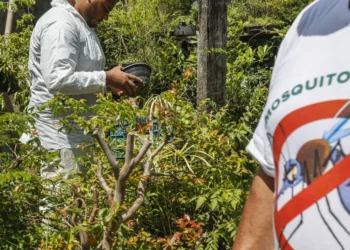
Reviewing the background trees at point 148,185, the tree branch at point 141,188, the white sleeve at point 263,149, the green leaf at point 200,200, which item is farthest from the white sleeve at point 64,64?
the white sleeve at point 263,149

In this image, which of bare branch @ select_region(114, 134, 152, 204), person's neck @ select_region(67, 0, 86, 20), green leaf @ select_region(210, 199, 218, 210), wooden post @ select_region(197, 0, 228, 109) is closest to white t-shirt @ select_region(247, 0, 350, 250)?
bare branch @ select_region(114, 134, 152, 204)

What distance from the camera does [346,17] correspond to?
60.2 inches

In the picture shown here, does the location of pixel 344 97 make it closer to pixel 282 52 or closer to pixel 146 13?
pixel 282 52

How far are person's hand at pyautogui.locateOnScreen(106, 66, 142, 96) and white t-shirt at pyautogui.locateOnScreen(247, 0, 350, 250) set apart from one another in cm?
236

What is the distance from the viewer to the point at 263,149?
167cm

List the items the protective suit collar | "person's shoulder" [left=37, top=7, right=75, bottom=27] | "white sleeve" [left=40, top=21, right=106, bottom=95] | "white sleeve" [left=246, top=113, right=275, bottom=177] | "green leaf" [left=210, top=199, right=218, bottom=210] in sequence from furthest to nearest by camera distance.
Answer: the protective suit collar, "person's shoulder" [left=37, top=7, right=75, bottom=27], "white sleeve" [left=40, top=21, right=106, bottom=95], "green leaf" [left=210, top=199, right=218, bottom=210], "white sleeve" [left=246, top=113, right=275, bottom=177]

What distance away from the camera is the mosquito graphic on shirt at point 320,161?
1438 millimetres

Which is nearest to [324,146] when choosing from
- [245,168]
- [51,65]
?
[245,168]

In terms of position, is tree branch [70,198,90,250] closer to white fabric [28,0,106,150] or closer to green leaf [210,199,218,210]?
green leaf [210,199,218,210]

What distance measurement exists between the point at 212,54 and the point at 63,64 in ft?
2.97

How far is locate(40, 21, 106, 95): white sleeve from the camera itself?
377 cm

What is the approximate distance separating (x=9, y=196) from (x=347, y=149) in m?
1.65

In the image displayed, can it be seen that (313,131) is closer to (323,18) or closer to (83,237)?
(323,18)

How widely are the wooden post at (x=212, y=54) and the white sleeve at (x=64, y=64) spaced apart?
634 millimetres
